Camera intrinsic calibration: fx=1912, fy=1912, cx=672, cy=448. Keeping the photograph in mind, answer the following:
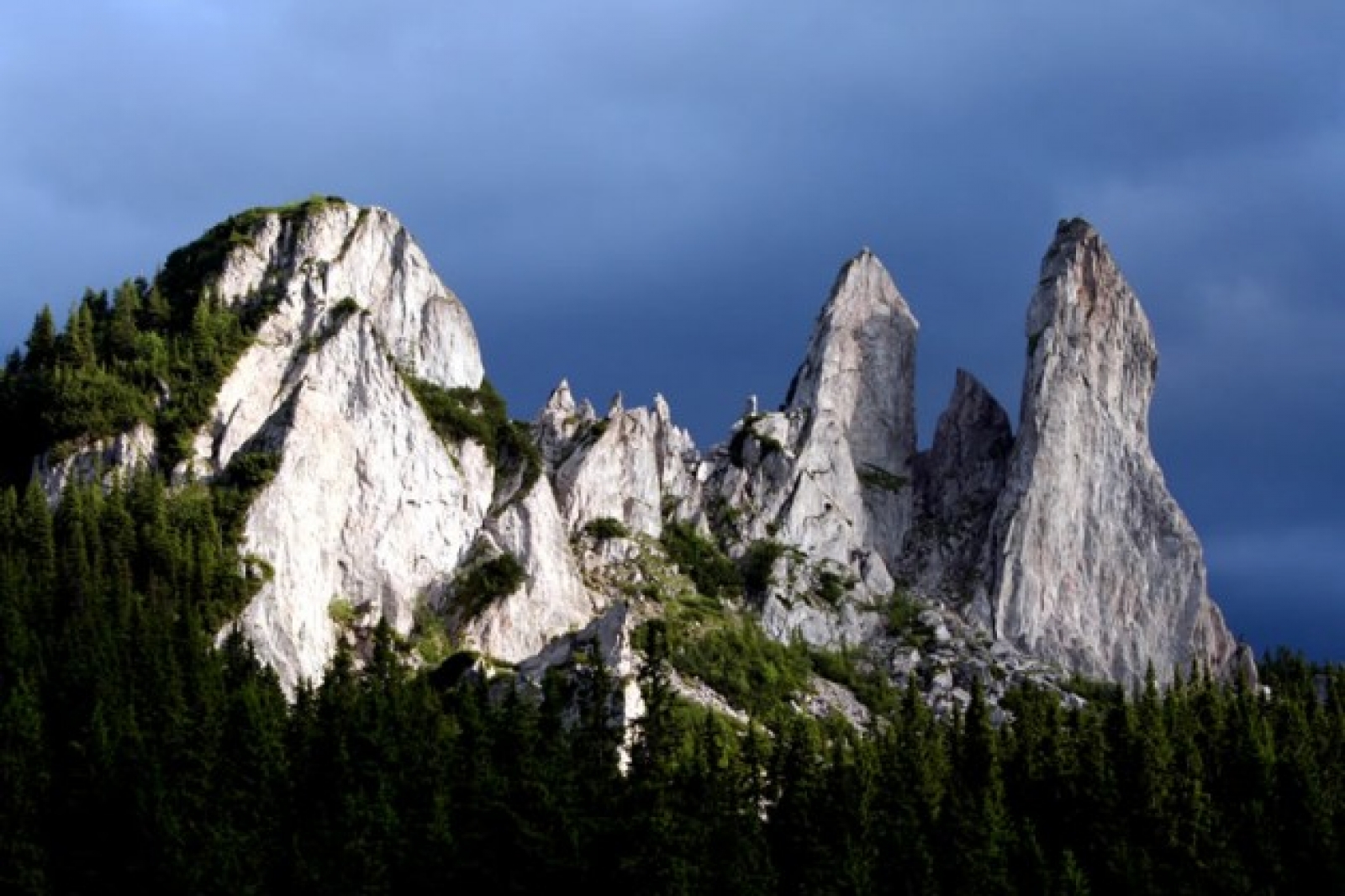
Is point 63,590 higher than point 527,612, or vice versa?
point 527,612

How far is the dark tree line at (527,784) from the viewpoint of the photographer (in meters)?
102

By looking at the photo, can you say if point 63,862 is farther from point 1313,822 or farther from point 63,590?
point 1313,822

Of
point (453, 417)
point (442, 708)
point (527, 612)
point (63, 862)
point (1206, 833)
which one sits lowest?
point (63, 862)

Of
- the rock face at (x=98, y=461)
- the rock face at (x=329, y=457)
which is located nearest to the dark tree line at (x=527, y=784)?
the rock face at (x=98, y=461)

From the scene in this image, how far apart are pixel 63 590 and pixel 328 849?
57007mm

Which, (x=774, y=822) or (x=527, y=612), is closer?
(x=774, y=822)

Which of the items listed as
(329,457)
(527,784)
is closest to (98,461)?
(329,457)

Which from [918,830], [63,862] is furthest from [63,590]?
[918,830]

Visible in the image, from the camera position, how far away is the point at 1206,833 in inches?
4744

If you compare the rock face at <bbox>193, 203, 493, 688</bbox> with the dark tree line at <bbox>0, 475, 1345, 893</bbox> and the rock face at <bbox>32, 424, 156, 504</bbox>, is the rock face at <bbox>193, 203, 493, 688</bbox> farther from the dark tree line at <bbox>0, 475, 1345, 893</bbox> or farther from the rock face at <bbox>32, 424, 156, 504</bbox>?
the dark tree line at <bbox>0, 475, 1345, 893</bbox>

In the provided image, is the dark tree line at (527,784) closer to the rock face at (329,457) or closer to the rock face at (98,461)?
the rock face at (98,461)

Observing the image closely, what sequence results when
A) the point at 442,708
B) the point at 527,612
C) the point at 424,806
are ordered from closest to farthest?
the point at 424,806 < the point at 442,708 < the point at 527,612

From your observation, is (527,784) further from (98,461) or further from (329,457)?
(98,461)

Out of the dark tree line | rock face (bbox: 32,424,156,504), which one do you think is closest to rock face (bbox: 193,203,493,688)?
rock face (bbox: 32,424,156,504)
